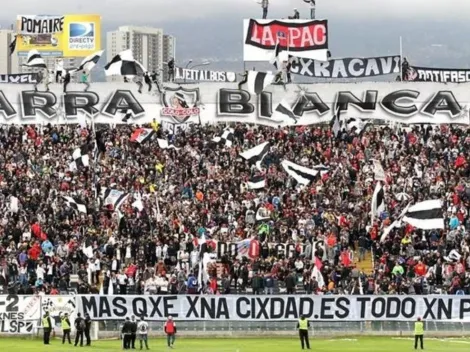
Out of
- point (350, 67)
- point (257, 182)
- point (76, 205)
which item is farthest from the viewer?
point (350, 67)

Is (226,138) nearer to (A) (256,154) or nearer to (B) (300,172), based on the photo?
(A) (256,154)

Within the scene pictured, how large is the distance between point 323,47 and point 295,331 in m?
19.9

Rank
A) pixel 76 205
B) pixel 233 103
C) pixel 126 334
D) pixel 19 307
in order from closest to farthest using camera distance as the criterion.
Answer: pixel 126 334 → pixel 19 307 → pixel 76 205 → pixel 233 103

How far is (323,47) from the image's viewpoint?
2441 inches

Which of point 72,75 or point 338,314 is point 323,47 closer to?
point 72,75

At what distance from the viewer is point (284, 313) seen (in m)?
46.5

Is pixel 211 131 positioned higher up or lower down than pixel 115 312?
higher up

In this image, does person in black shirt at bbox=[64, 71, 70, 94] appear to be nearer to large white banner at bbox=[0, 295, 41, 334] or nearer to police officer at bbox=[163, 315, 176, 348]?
large white banner at bbox=[0, 295, 41, 334]

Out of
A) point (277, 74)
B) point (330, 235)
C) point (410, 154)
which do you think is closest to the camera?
point (330, 235)

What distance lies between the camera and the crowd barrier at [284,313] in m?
46.0

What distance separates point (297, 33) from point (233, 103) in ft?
16.7

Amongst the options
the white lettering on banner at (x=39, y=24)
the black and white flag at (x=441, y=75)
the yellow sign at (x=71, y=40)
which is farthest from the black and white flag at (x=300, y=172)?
the yellow sign at (x=71, y=40)

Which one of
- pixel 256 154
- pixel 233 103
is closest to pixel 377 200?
pixel 256 154

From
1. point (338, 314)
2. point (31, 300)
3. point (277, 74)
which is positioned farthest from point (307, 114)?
point (31, 300)
